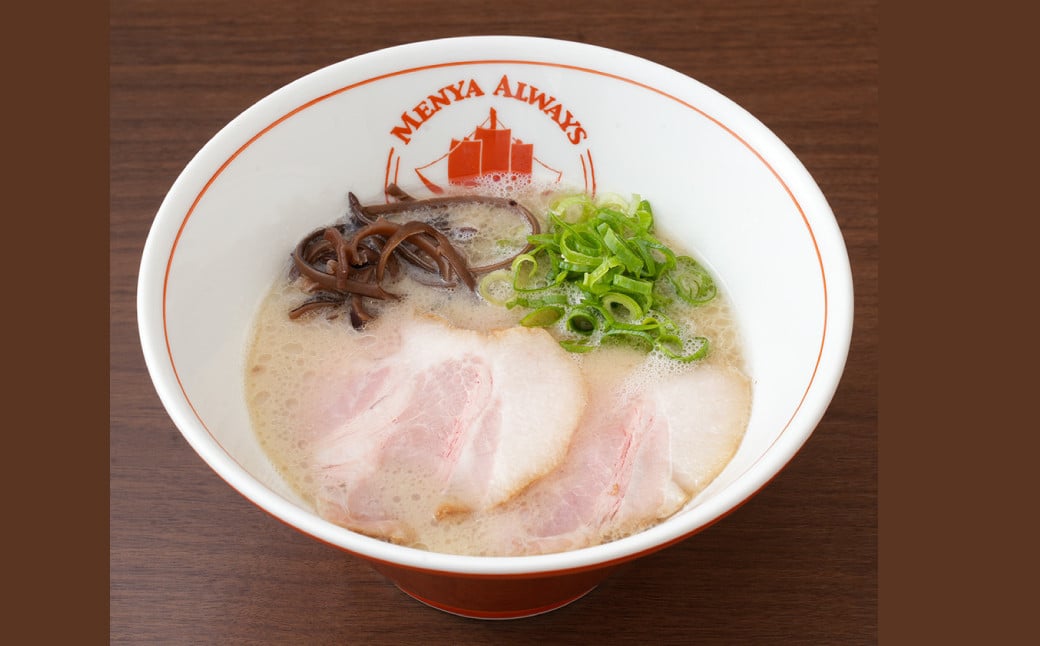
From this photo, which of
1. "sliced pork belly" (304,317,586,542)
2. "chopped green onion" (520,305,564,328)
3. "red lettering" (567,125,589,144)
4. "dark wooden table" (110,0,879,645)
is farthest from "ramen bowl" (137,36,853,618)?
"chopped green onion" (520,305,564,328)

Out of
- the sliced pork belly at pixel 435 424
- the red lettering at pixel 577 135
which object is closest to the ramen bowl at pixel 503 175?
→ the red lettering at pixel 577 135

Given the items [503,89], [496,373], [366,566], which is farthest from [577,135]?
[366,566]

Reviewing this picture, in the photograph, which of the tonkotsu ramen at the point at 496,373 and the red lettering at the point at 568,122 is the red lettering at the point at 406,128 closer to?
the tonkotsu ramen at the point at 496,373

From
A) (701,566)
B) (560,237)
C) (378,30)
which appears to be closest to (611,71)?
(560,237)

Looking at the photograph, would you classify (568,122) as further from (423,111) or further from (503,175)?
(423,111)

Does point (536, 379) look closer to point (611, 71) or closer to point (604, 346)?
point (604, 346)

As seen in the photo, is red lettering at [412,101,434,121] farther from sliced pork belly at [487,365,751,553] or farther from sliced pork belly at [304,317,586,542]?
sliced pork belly at [487,365,751,553]
